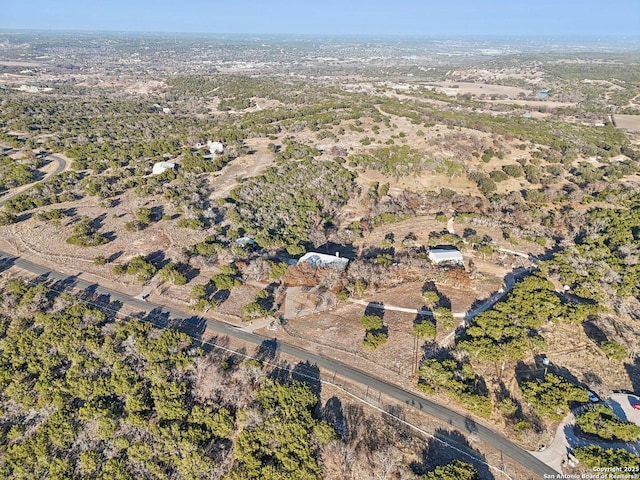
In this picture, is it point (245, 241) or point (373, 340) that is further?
point (245, 241)

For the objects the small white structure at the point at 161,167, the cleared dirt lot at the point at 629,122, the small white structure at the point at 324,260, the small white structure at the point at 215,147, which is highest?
the cleared dirt lot at the point at 629,122

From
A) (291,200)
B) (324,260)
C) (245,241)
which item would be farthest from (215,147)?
(324,260)

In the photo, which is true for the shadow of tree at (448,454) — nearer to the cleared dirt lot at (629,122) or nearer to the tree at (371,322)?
the tree at (371,322)

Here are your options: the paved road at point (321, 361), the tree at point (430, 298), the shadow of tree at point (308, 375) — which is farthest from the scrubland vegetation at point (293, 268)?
the shadow of tree at point (308, 375)

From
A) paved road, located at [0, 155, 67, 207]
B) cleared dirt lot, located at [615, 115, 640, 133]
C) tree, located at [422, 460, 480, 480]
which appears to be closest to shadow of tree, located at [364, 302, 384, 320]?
tree, located at [422, 460, 480, 480]

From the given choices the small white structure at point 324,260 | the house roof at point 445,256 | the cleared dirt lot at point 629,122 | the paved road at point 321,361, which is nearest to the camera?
the paved road at point 321,361

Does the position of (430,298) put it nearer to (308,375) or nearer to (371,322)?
(371,322)

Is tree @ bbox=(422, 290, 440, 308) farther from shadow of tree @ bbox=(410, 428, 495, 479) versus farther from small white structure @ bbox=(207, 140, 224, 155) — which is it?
small white structure @ bbox=(207, 140, 224, 155)
